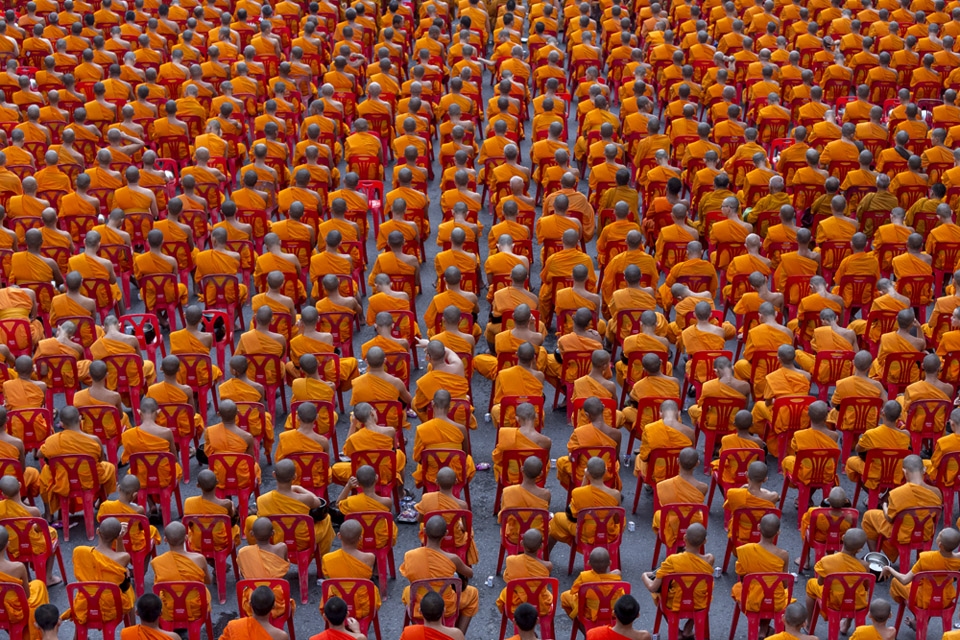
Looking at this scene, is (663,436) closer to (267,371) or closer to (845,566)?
(845,566)

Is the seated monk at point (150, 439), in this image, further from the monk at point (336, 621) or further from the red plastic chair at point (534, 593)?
the red plastic chair at point (534, 593)

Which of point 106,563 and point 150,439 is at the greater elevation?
point 150,439

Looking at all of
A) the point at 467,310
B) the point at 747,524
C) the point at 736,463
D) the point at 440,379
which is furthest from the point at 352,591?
the point at 467,310

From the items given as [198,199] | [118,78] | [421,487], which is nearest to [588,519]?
[421,487]

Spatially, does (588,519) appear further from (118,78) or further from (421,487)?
(118,78)

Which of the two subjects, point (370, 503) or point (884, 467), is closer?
point (370, 503)

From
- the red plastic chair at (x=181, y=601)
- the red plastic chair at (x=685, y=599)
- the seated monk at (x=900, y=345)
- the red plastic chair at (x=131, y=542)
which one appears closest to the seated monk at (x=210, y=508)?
the red plastic chair at (x=131, y=542)
